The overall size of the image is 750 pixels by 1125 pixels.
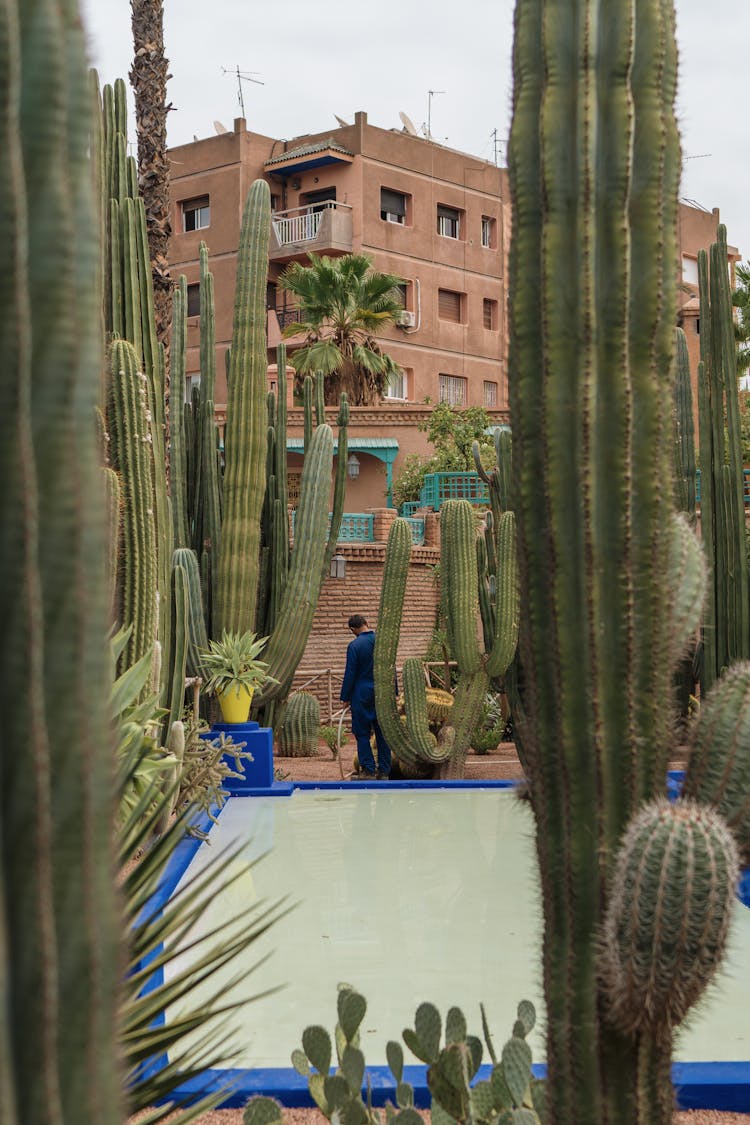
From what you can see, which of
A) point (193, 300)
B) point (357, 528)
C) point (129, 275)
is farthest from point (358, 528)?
point (193, 300)

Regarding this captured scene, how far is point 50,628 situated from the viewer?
Result: 799 millimetres

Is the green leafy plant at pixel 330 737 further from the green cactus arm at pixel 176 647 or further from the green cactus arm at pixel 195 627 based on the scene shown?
the green cactus arm at pixel 176 647

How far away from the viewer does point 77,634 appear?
0.81 metres

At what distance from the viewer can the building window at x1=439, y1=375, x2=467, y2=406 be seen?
33.8 m

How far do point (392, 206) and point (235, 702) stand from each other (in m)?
26.1

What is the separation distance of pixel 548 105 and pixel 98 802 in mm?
1886

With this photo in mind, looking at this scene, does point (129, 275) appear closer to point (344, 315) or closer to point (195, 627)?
point (195, 627)

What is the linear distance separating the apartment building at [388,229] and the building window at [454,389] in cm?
3

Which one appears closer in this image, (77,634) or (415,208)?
(77,634)

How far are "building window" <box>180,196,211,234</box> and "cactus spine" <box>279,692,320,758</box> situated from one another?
23462mm

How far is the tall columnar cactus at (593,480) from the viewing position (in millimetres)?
2184

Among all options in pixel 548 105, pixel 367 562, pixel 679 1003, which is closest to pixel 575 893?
pixel 679 1003

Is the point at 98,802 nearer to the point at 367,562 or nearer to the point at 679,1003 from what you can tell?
the point at 679,1003

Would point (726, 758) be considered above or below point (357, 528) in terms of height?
below
